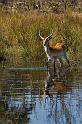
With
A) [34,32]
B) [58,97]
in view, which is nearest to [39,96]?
[58,97]

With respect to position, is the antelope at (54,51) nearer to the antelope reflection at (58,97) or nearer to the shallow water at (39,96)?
the shallow water at (39,96)

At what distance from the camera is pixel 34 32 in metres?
17.7

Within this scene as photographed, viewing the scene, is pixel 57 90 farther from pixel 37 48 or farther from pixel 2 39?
pixel 2 39

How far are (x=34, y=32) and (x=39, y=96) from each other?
7.11 meters

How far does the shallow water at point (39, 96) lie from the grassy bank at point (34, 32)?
2.51m

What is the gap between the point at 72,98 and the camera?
34.6ft

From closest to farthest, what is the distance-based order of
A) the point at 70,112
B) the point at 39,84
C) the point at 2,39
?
the point at 70,112
the point at 39,84
the point at 2,39

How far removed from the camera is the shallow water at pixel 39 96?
8.98m

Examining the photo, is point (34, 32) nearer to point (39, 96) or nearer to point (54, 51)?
point (54, 51)

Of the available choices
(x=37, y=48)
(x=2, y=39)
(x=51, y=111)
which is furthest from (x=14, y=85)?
(x=2, y=39)

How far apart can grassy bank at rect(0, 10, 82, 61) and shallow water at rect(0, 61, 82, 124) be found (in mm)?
2514

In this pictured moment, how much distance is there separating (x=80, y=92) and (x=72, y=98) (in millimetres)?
646

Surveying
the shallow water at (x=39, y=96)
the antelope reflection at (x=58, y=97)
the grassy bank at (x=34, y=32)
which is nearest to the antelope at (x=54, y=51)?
the shallow water at (x=39, y=96)

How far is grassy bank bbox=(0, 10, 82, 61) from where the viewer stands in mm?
17391
